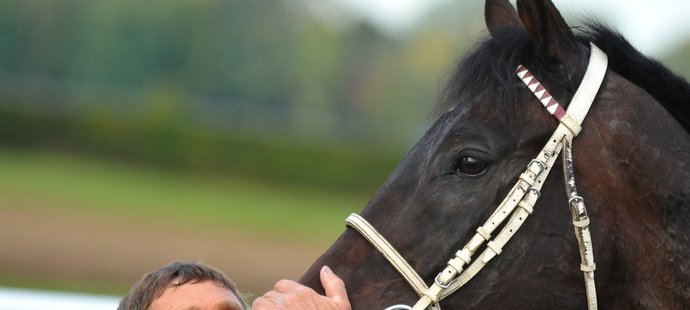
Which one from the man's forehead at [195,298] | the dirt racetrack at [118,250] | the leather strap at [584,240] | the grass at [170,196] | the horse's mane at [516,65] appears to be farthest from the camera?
the grass at [170,196]

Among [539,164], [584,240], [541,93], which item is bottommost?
[584,240]

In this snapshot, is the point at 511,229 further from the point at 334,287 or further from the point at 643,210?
the point at 334,287

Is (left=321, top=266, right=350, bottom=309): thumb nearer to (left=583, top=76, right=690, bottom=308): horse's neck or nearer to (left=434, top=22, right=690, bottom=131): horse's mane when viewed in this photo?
(left=434, top=22, right=690, bottom=131): horse's mane

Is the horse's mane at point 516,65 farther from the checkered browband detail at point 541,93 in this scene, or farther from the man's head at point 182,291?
the man's head at point 182,291

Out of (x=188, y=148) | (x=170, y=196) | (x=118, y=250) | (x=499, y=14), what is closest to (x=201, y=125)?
(x=188, y=148)

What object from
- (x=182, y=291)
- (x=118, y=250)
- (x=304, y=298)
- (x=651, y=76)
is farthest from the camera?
(x=118, y=250)

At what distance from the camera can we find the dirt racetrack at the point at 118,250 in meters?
12.9

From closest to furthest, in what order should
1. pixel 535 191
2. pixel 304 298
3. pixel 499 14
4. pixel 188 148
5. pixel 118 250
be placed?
pixel 304 298
pixel 535 191
pixel 499 14
pixel 118 250
pixel 188 148

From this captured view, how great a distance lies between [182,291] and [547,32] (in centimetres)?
141

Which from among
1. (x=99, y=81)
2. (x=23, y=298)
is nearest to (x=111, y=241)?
(x=23, y=298)

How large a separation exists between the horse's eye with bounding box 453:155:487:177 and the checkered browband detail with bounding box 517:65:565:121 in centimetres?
27

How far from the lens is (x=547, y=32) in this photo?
3.09 m

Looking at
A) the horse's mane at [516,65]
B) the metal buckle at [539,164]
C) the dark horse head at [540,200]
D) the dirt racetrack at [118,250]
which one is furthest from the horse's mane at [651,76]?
the dirt racetrack at [118,250]

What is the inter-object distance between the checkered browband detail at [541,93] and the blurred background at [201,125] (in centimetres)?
46
